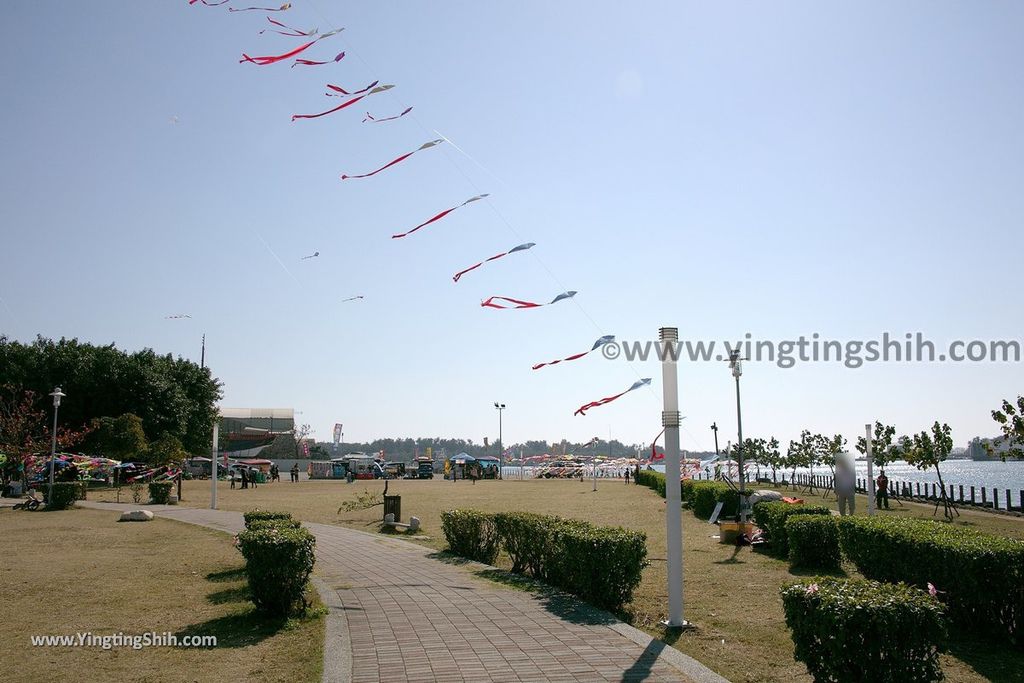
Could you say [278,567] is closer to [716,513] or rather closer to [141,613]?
[141,613]

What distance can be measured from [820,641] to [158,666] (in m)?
5.59

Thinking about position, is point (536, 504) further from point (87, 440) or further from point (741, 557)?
point (87, 440)

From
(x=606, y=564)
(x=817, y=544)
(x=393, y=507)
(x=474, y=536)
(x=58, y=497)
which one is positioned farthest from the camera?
(x=58, y=497)

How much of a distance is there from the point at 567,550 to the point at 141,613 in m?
5.14

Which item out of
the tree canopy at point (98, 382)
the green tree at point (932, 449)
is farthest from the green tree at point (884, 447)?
the tree canopy at point (98, 382)

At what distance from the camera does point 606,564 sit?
8.44m

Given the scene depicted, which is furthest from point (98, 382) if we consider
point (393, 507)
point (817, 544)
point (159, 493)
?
point (817, 544)

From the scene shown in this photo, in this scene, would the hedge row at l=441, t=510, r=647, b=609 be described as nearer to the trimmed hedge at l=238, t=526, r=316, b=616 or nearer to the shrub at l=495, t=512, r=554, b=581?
the shrub at l=495, t=512, r=554, b=581

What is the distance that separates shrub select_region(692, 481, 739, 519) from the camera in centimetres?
1950

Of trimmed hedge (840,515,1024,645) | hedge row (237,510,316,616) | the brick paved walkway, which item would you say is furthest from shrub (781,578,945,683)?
hedge row (237,510,316,616)

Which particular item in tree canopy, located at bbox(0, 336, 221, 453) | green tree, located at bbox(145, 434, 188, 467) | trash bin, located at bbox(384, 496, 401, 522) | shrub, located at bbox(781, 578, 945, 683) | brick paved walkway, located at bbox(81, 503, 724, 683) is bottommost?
brick paved walkway, located at bbox(81, 503, 724, 683)

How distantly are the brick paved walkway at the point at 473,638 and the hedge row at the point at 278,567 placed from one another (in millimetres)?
650

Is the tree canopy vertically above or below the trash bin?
above

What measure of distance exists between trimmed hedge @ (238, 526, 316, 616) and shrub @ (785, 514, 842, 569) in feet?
26.4
